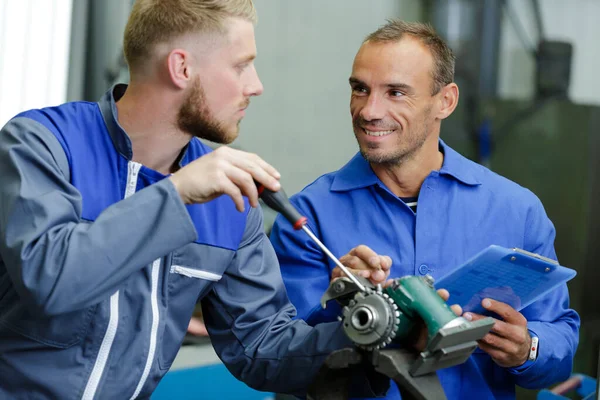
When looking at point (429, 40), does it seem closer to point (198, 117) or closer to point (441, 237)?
point (441, 237)

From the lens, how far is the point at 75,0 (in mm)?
2865

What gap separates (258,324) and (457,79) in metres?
2.69

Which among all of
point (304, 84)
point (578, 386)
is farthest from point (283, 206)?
point (304, 84)

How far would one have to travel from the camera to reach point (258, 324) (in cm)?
139

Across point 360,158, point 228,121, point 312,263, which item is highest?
point 228,121

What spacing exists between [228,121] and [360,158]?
44 centimetres

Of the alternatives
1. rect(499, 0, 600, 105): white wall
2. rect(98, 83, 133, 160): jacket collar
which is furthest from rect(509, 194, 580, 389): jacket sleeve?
rect(499, 0, 600, 105): white wall

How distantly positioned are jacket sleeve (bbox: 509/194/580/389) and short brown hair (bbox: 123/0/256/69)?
764 millimetres

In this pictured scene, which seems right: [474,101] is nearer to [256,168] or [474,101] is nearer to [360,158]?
[360,158]

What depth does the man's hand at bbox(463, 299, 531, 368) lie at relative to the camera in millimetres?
1360

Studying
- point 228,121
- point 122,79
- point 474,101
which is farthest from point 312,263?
point 474,101

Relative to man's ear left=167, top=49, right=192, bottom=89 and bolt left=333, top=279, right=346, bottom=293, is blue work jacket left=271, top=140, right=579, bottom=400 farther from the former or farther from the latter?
man's ear left=167, top=49, right=192, bottom=89

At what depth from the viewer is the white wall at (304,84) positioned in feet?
10.8

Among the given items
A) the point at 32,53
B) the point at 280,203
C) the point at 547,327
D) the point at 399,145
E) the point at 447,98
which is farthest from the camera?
the point at 32,53
